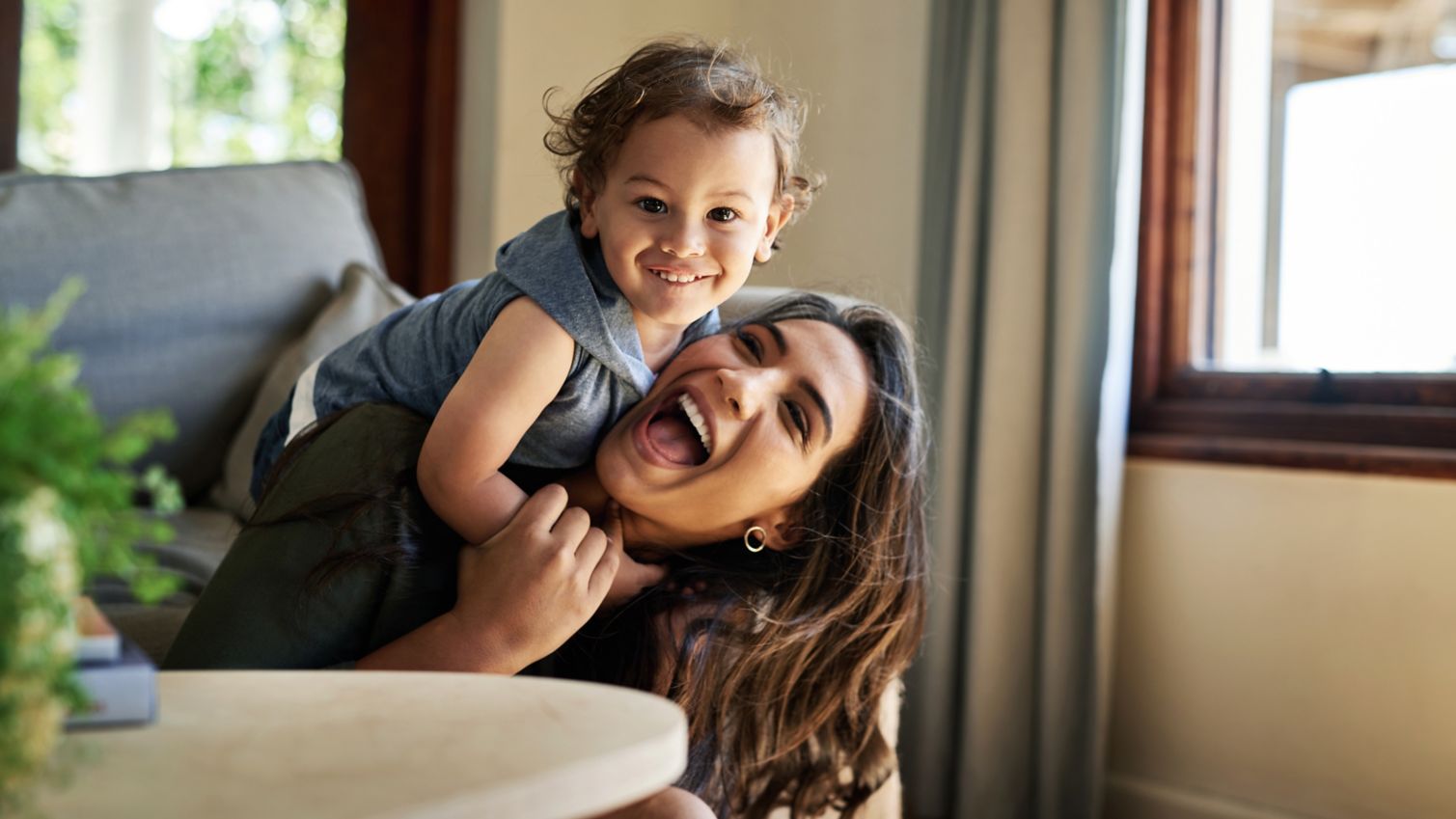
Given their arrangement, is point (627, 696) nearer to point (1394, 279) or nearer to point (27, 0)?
point (1394, 279)

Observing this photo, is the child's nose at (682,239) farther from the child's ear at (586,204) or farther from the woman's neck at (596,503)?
the woman's neck at (596,503)

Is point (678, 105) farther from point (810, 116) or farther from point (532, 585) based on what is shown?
point (810, 116)

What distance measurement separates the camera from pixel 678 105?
115 centimetres

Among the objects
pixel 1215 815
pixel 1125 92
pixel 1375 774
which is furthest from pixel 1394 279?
pixel 1215 815

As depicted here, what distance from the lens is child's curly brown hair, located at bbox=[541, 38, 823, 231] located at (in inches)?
45.4

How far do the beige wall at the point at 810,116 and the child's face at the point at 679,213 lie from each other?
155cm

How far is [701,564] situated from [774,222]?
35 centimetres

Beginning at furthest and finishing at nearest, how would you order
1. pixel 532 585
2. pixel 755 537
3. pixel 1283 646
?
pixel 1283 646, pixel 755 537, pixel 532 585

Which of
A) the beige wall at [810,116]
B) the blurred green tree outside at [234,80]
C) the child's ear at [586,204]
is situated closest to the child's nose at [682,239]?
the child's ear at [586,204]

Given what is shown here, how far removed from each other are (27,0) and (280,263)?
106 centimetres

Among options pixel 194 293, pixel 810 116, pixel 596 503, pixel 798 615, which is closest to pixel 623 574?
pixel 596 503

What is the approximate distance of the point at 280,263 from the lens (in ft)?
6.83

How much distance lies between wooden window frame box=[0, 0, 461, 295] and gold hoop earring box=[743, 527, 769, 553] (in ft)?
6.34

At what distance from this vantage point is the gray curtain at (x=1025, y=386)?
224 cm
